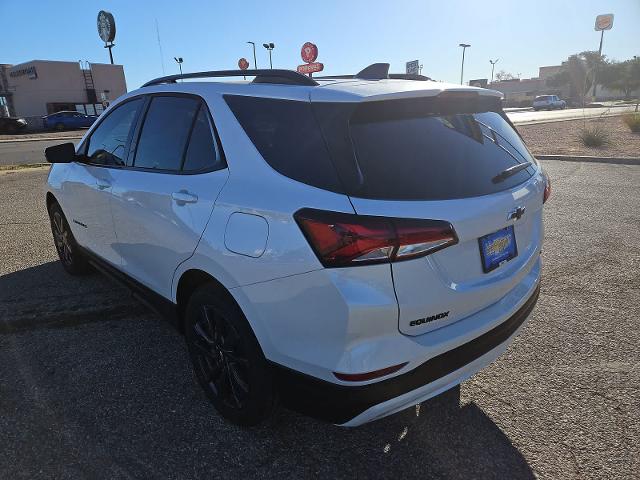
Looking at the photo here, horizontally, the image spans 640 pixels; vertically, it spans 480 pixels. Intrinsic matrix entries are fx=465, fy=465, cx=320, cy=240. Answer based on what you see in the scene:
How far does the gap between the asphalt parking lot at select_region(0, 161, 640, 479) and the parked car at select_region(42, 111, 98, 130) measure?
36.6 m

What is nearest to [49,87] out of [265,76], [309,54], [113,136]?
[309,54]

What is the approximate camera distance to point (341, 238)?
5.83 ft

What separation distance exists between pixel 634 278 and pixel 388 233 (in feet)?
12.1

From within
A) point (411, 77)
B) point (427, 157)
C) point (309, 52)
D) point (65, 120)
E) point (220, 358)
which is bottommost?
point (220, 358)

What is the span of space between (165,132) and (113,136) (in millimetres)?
945

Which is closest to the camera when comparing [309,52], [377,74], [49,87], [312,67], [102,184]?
[377,74]

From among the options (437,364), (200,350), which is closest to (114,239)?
(200,350)

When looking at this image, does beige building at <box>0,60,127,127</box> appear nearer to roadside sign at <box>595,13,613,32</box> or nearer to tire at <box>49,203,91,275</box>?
tire at <box>49,203,91,275</box>

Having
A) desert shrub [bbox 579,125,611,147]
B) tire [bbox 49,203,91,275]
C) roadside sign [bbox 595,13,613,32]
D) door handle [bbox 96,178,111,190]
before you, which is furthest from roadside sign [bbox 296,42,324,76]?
roadside sign [bbox 595,13,613,32]

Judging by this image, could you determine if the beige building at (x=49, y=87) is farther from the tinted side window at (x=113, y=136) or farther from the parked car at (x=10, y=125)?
the tinted side window at (x=113, y=136)

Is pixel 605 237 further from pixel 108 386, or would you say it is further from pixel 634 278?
pixel 108 386

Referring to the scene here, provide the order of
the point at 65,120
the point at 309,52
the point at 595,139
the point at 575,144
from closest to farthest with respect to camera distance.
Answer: the point at 595,139 → the point at 575,144 → the point at 309,52 → the point at 65,120

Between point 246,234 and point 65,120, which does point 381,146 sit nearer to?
point 246,234

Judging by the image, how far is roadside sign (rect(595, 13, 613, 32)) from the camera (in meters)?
52.8
